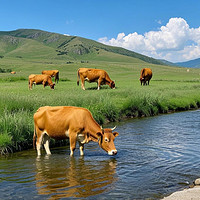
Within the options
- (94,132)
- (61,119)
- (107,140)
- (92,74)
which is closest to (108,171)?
(107,140)

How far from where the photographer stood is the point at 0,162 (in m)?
10.3

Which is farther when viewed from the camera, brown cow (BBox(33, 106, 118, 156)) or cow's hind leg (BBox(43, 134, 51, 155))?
cow's hind leg (BBox(43, 134, 51, 155))

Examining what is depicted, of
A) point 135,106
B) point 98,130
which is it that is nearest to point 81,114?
point 98,130

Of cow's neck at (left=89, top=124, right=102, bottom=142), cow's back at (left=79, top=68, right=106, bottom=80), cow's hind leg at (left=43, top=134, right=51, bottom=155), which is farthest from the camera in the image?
cow's back at (left=79, top=68, right=106, bottom=80)

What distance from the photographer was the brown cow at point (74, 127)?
32.4 ft

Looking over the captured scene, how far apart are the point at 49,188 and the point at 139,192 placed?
2236 mm

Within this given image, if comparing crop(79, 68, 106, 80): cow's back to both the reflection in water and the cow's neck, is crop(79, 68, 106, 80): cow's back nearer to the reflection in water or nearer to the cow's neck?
the reflection in water

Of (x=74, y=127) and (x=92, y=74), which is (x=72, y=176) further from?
(x=92, y=74)

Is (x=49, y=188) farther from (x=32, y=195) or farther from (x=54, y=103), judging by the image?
(x=54, y=103)

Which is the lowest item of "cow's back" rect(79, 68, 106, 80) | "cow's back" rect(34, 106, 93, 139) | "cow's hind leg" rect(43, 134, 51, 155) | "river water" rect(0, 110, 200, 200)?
"river water" rect(0, 110, 200, 200)

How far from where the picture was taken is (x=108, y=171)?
902 cm

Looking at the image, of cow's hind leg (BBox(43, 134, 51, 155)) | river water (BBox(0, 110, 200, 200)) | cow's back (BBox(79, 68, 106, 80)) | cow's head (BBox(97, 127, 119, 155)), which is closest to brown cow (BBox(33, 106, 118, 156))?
cow's head (BBox(97, 127, 119, 155))

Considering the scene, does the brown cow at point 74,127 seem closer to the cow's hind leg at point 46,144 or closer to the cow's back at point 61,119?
the cow's back at point 61,119

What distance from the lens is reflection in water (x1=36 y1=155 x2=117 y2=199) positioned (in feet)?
24.4
